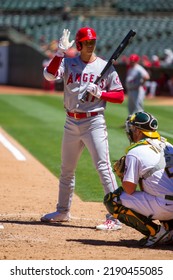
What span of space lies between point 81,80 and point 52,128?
34.3 ft

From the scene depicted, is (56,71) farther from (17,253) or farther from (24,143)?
(24,143)

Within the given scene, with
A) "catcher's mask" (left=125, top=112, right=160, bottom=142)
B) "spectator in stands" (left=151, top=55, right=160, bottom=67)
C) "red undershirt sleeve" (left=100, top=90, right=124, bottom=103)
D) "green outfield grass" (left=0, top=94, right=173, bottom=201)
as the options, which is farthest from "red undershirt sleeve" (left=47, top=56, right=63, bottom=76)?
"spectator in stands" (left=151, top=55, right=160, bottom=67)

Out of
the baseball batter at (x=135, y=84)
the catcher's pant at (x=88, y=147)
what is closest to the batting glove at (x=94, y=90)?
the catcher's pant at (x=88, y=147)

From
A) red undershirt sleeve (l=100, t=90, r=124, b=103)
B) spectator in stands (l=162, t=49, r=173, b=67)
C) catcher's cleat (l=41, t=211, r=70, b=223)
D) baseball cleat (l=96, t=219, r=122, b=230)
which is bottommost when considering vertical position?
spectator in stands (l=162, t=49, r=173, b=67)

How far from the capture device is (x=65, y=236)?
8000 millimetres

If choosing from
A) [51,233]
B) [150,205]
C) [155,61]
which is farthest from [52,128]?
[155,61]

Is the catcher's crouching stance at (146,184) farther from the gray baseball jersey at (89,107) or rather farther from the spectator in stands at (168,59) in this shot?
the spectator in stands at (168,59)

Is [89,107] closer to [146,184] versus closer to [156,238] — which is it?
[146,184]

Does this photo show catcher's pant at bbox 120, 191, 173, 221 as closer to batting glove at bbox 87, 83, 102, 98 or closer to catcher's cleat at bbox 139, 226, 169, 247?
catcher's cleat at bbox 139, 226, 169, 247

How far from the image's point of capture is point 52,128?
18797 mm

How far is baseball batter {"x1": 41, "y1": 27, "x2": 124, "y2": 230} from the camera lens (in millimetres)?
8281

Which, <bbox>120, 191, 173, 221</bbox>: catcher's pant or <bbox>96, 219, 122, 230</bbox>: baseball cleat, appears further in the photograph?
<bbox>96, 219, 122, 230</bbox>: baseball cleat
